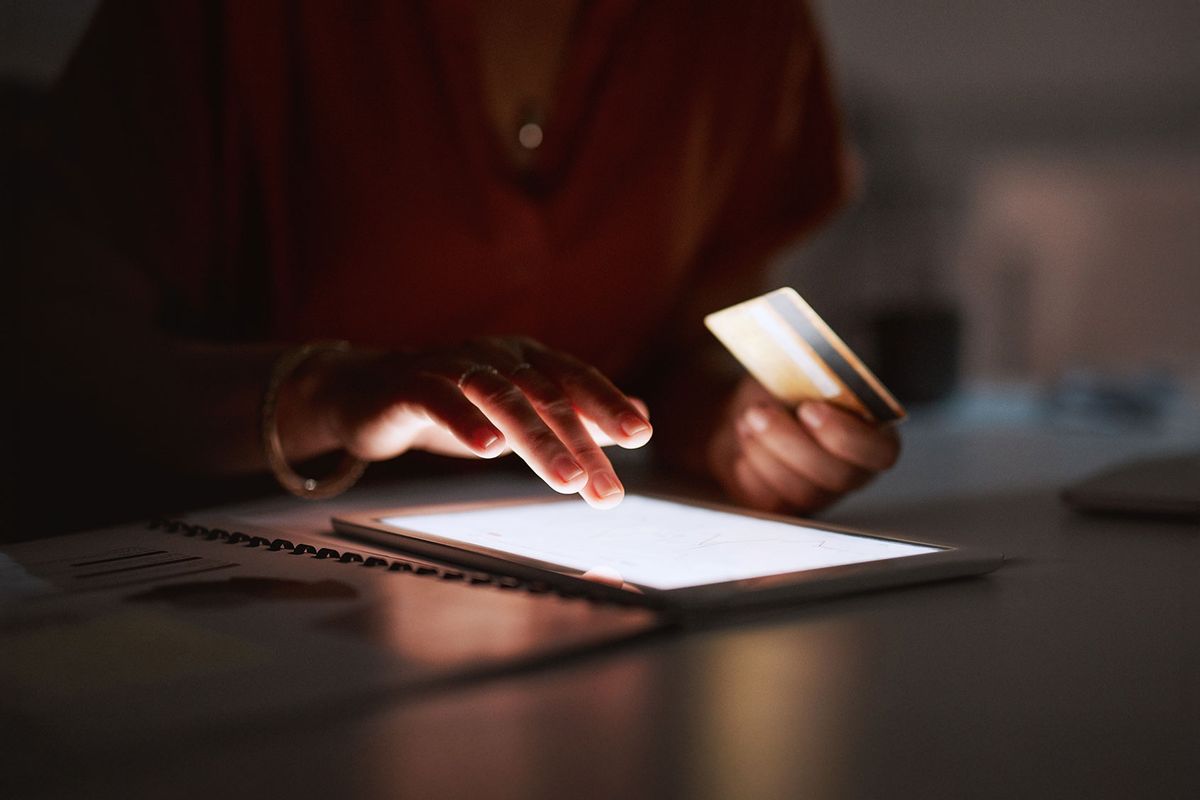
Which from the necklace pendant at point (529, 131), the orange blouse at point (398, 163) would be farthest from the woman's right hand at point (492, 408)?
the necklace pendant at point (529, 131)

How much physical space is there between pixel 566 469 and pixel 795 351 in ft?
0.70

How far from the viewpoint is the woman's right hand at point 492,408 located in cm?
65

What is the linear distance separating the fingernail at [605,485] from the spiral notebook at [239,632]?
0.10m

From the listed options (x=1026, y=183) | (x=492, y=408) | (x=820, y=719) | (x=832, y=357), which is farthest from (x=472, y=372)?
(x=1026, y=183)

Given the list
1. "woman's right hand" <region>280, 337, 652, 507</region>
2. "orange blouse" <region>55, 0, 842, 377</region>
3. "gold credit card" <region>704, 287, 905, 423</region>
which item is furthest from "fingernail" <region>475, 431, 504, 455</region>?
"orange blouse" <region>55, 0, 842, 377</region>

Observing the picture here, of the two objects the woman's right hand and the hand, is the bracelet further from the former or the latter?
the hand

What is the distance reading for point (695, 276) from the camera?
1339 millimetres

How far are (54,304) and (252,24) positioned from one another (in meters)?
0.31

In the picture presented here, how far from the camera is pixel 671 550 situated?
2.05ft

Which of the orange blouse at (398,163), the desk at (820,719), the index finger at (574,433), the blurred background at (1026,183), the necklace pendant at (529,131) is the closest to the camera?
the desk at (820,719)

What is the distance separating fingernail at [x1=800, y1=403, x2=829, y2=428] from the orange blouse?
1.35 feet

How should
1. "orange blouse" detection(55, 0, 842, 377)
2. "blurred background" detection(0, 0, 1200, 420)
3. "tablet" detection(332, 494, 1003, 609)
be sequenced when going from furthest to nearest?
1. "blurred background" detection(0, 0, 1200, 420)
2. "orange blouse" detection(55, 0, 842, 377)
3. "tablet" detection(332, 494, 1003, 609)

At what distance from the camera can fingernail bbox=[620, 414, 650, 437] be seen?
666mm

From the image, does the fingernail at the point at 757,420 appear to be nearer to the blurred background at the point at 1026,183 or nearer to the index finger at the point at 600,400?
the index finger at the point at 600,400
